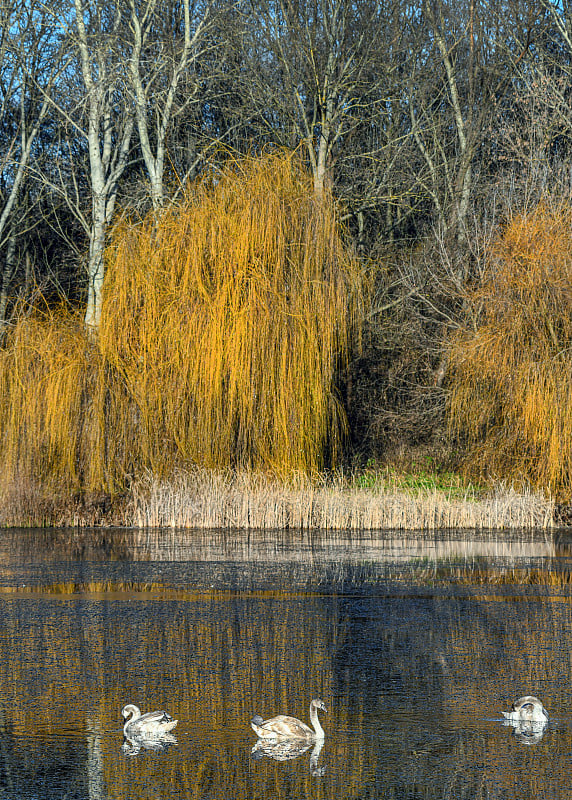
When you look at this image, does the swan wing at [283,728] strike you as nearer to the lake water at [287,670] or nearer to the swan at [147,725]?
the lake water at [287,670]

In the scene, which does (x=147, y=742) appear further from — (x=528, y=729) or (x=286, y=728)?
(x=528, y=729)

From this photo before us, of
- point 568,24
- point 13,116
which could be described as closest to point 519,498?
point 568,24

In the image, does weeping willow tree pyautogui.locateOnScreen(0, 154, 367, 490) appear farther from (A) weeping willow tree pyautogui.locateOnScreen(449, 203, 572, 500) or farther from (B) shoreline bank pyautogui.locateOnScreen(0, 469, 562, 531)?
(A) weeping willow tree pyautogui.locateOnScreen(449, 203, 572, 500)

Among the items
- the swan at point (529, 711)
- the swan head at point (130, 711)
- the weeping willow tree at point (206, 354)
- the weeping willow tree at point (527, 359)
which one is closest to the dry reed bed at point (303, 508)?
the weeping willow tree at point (206, 354)

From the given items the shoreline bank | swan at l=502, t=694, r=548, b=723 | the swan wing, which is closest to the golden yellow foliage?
the shoreline bank

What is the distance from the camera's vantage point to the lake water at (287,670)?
696cm

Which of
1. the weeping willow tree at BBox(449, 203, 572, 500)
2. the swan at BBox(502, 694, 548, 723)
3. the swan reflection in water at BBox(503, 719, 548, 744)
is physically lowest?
the swan reflection in water at BBox(503, 719, 548, 744)

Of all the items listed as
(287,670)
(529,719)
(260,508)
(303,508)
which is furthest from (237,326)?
(529,719)

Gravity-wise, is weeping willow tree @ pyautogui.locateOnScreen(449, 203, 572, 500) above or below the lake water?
above

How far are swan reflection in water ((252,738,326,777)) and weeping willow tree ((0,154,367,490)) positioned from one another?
16.9 metres

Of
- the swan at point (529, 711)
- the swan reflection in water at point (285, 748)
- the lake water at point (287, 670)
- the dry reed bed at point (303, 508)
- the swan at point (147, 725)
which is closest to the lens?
the lake water at point (287, 670)

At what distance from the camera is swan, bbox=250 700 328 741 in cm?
743

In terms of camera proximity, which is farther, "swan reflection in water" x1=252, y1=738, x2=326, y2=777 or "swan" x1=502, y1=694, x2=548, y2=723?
"swan" x1=502, y1=694, x2=548, y2=723

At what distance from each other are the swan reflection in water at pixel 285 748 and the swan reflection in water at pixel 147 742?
1.95 feet
